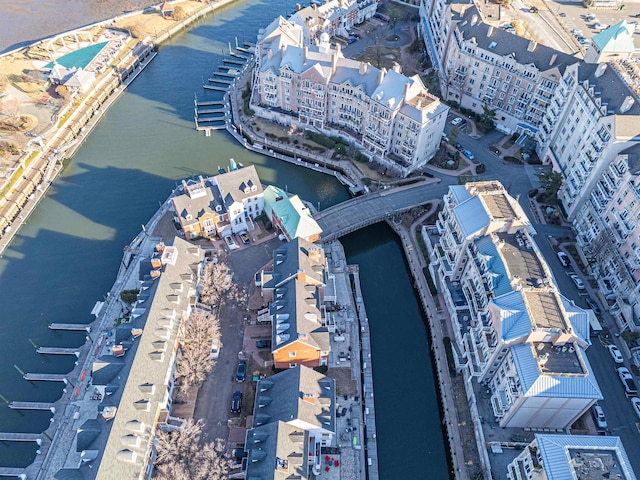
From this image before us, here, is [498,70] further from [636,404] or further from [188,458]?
[188,458]

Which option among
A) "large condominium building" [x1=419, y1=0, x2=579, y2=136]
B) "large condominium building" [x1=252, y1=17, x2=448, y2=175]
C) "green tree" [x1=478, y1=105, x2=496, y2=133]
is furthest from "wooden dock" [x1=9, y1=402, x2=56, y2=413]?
"large condominium building" [x1=419, y1=0, x2=579, y2=136]

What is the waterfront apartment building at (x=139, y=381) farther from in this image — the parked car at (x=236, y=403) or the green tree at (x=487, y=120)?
the green tree at (x=487, y=120)

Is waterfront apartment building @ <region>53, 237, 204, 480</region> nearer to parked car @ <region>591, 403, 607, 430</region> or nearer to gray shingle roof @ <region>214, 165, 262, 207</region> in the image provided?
gray shingle roof @ <region>214, 165, 262, 207</region>

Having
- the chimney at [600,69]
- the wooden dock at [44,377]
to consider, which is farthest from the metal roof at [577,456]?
the chimney at [600,69]

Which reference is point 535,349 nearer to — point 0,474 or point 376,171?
point 376,171

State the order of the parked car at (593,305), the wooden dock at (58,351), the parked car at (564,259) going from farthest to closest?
the parked car at (564,259) < the parked car at (593,305) < the wooden dock at (58,351)
